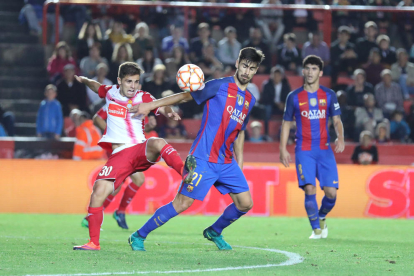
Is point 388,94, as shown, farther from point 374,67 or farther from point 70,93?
point 70,93

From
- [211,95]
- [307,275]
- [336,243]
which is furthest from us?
[336,243]

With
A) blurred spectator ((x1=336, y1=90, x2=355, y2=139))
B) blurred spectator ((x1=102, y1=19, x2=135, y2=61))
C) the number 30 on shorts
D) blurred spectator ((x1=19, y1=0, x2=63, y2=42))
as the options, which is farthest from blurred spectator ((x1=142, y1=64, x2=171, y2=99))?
the number 30 on shorts

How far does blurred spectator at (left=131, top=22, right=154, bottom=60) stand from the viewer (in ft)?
50.0

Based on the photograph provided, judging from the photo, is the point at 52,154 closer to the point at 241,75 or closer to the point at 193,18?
the point at 193,18

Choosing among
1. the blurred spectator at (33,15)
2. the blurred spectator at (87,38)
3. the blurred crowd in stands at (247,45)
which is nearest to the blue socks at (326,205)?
the blurred crowd in stands at (247,45)

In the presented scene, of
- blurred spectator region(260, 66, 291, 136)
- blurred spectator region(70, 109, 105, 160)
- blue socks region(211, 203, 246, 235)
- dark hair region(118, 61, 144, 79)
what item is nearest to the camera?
blue socks region(211, 203, 246, 235)

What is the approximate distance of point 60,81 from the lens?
14391 millimetres

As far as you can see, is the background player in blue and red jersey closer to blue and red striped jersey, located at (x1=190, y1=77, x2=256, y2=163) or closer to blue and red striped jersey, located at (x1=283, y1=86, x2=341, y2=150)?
blue and red striped jersey, located at (x1=283, y1=86, x2=341, y2=150)

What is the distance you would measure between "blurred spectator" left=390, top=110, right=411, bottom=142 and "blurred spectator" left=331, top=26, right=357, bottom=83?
201 centimetres

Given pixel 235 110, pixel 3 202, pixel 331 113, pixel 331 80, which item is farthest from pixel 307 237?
pixel 331 80

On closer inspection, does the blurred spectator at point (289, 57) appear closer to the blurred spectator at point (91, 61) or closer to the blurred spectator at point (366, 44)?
the blurred spectator at point (366, 44)

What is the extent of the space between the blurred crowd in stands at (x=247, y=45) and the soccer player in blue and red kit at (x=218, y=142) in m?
7.96

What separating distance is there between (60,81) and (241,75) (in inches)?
351

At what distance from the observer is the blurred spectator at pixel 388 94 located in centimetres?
1462
